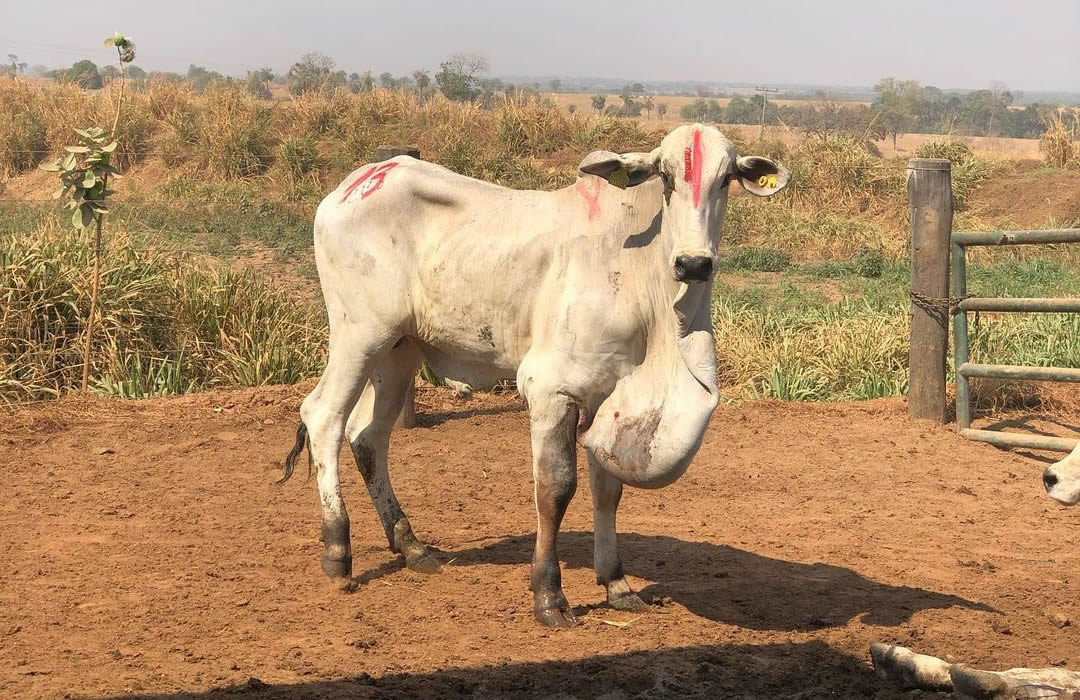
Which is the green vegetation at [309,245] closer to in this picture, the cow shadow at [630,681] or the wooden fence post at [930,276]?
the wooden fence post at [930,276]

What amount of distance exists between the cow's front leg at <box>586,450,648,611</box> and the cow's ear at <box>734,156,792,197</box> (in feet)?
4.31

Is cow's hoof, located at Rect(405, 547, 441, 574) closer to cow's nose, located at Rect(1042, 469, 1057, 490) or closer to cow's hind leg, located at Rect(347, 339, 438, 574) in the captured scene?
cow's hind leg, located at Rect(347, 339, 438, 574)

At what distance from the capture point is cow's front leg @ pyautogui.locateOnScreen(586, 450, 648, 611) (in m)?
5.19

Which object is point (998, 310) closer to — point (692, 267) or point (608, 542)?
point (608, 542)

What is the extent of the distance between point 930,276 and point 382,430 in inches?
169

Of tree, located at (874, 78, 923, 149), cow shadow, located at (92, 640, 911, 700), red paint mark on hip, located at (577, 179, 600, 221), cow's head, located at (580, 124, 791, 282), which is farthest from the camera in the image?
tree, located at (874, 78, 923, 149)

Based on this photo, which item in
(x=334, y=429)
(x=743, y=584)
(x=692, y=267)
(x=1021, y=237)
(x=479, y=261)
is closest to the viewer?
(x=692, y=267)

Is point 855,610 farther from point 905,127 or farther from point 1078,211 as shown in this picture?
point 905,127

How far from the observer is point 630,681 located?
4.27m

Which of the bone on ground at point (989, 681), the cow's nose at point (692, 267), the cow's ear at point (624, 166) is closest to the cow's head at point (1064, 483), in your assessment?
the bone on ground at point (989, 681)

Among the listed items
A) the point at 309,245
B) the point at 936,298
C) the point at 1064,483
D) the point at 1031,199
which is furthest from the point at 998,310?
the point at 1031,199

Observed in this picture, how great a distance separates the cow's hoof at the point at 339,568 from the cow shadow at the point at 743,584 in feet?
0.45

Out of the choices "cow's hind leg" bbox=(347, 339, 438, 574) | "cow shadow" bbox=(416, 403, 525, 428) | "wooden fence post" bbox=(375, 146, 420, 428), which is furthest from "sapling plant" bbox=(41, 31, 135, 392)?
"cow's hind leg" bbox=(347, 339, 438, 574)

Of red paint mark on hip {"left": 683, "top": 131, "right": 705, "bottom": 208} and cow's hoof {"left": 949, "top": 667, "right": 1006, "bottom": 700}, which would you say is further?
red paint mark on hip {"left": 683, "top": 131, "right": 705, "bottom": 208}
